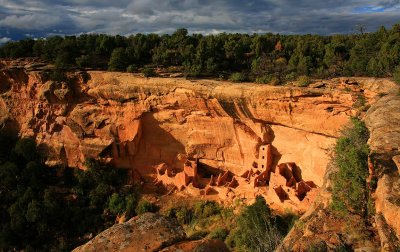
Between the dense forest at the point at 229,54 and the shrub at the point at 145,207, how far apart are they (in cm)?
886

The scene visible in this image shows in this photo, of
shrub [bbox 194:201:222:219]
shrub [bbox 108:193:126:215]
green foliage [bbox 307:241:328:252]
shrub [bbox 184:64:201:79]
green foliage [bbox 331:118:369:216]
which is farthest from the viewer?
shrub [bbox 184:64:201:79]

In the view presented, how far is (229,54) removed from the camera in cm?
2894

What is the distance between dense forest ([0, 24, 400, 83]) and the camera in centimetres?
2412

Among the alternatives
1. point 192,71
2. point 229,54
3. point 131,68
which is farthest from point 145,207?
point 229,54

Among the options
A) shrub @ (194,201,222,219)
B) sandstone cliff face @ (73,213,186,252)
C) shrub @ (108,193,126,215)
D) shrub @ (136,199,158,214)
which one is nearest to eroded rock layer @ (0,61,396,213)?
shrub @ (194,201,222,219)

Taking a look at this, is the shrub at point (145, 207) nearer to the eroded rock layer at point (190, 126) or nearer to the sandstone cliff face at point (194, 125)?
the eroded rock layer at point (190, 126)

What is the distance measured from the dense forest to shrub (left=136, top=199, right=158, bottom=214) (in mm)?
8856

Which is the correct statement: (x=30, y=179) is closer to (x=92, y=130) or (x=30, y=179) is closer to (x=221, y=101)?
(x=92, y=130)

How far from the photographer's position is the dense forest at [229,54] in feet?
79.2

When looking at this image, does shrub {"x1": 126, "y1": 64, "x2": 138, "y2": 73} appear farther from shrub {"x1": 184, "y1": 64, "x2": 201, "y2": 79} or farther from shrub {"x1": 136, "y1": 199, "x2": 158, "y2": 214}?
shrub {"x1": 136, "y1": 199, "x2": 158, "y2": 214}

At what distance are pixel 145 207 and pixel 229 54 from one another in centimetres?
1405

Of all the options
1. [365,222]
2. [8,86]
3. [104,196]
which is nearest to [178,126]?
[104,196]

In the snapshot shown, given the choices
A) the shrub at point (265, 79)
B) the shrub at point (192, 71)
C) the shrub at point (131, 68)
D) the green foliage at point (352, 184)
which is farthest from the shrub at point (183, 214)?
the green foliage at point (352, 184)

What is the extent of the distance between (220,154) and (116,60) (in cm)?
1066
